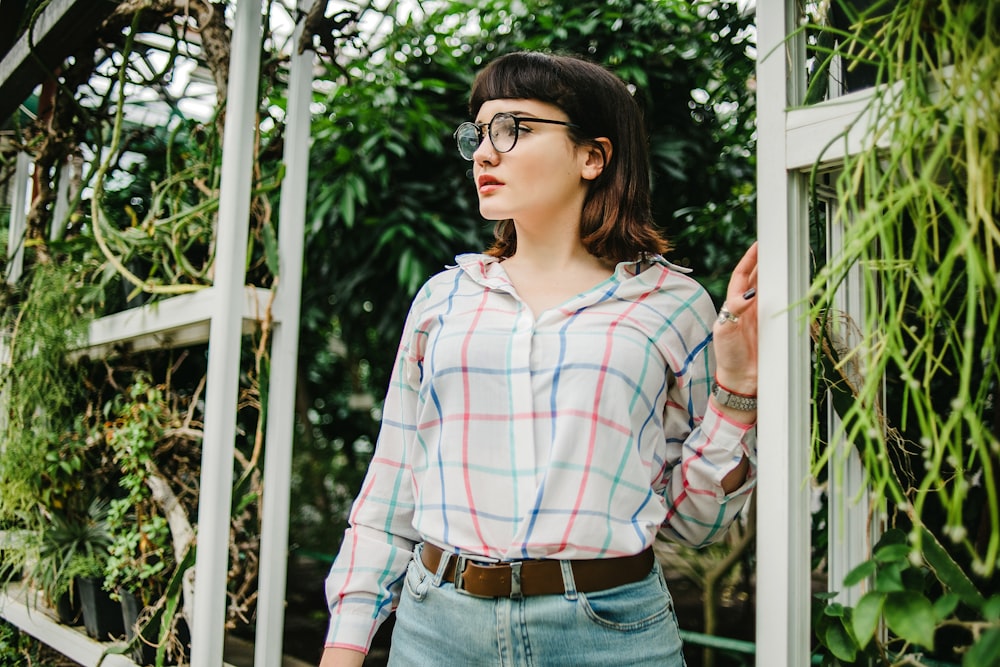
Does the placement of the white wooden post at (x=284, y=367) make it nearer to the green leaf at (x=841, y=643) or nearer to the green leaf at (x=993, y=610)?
the green leaf at (x=841, y=643)

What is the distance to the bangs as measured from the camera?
3.67 feet

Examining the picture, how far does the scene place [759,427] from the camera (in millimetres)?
912

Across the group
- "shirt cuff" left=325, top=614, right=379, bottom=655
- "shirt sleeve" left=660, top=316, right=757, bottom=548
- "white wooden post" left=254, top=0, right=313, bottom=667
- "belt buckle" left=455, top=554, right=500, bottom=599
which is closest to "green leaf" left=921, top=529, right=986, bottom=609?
"shirt sleeve" left=660, top=316, right=757, bottom=548

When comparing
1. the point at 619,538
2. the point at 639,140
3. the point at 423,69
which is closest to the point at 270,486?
the point at 619,538

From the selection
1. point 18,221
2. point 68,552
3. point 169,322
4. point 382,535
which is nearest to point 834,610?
point 382,535

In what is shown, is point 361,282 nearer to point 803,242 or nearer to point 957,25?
point 803,242

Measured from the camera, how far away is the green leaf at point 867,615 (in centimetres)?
71

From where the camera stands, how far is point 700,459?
1017 millimetres

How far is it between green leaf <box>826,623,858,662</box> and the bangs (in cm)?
73

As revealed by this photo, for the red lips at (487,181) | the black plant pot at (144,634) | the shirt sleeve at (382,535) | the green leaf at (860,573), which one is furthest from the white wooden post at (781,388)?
the black plant pot at (144,634)

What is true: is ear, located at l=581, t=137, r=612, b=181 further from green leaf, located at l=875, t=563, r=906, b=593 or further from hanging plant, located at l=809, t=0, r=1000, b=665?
green leaf, located at l=875, t=563, r=906, b=593

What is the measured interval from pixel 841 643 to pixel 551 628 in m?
0.32

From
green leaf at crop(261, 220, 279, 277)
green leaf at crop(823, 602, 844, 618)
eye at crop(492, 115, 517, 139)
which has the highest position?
eye at crop(492, 115, 517, 139)

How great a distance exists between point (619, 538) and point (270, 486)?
34.0 inches
